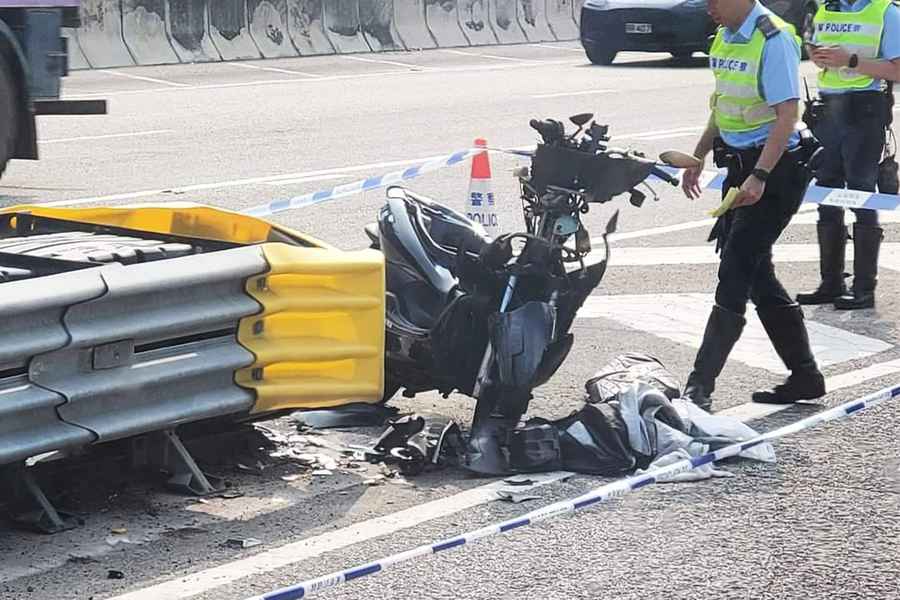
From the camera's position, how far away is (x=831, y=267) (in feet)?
28.5

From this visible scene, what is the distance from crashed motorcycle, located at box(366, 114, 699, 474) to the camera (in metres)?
5.77

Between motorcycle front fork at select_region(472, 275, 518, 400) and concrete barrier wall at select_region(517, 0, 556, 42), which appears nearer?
motorcycle front fork at select_region(472, 275, 518, 400)

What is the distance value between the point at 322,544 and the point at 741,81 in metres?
2.60

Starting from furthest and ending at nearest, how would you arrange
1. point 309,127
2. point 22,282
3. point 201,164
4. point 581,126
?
point 309,127 → point 201,164 → point 581,126 → point 22,282

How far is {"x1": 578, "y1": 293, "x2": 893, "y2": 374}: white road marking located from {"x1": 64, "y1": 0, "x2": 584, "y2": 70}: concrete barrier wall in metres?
12.9

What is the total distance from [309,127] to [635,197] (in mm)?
9073

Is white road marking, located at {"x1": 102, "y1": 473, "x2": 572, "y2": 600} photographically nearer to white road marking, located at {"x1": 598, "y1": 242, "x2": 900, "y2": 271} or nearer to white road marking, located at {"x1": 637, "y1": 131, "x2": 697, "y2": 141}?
white road marking, located at {"x1": 598, "y1": 242, "x2": 900, "y2": 271}

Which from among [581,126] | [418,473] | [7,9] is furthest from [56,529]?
[7,9]

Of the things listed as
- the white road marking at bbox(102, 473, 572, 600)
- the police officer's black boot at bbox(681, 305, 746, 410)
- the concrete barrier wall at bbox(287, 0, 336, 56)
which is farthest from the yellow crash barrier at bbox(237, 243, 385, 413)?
the concrete barrier wall at bbox(287, 0, 336, 56)

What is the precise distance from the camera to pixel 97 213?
6453mm

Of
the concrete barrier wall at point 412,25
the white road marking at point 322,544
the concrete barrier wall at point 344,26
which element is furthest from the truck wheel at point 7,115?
the concrete barrier wall at point 412,25

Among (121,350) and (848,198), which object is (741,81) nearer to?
(848,198)

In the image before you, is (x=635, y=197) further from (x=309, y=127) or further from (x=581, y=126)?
(x=309, y=127)

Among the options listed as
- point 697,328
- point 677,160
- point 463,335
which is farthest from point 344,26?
point 463,335
